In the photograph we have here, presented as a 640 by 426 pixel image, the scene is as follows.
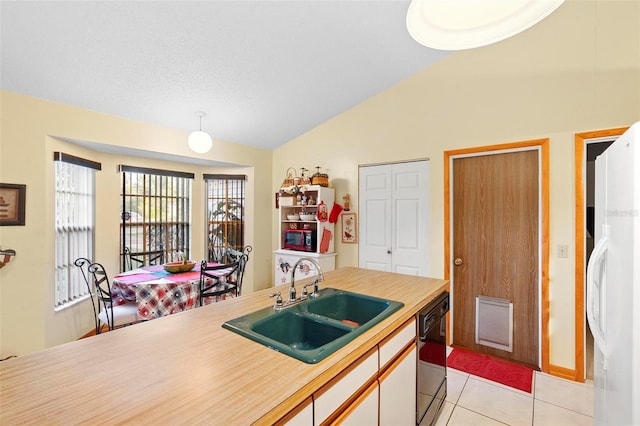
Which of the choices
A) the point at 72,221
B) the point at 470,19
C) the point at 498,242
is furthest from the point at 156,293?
the point at 498,242

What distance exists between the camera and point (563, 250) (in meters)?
2.61

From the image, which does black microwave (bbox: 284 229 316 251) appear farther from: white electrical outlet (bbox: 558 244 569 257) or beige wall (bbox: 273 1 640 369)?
white electrical outlet (bbox: 558 244 569 257)

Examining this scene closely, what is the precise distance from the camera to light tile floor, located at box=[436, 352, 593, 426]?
6.84 feet

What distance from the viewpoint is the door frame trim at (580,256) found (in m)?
2.51

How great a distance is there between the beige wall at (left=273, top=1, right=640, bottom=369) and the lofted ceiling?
16.3 inches

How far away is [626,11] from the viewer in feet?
7.68

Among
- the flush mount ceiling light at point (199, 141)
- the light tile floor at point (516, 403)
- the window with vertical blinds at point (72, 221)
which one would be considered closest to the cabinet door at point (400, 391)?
the light tile floor at point (516, 403)

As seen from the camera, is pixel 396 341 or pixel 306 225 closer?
pixel 396 341

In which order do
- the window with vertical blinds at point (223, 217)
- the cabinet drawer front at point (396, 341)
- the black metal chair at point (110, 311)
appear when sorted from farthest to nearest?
the window with vertical blinds at point (223, 217) → the black metal chair at point (110, 311) → the cabinet drawer front at point (396, 341)

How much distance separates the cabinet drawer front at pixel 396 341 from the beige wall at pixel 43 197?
323cm

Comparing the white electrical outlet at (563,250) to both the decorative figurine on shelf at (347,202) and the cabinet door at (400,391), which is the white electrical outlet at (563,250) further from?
the decorative figurine on shelf at (347,202)

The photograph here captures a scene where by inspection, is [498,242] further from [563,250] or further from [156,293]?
[156,293]

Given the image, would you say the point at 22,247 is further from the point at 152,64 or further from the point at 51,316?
the point at 152,64

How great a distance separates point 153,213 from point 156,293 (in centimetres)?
189
